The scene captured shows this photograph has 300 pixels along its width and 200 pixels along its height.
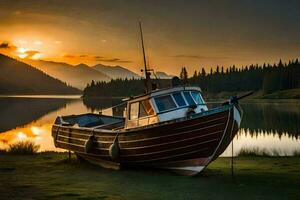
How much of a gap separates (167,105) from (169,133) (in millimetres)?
1597

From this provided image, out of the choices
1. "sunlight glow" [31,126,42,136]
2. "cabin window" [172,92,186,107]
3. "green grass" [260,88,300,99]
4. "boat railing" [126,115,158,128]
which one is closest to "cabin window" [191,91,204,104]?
"cabin window" [172,92,186,107]

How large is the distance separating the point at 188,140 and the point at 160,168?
2.13m

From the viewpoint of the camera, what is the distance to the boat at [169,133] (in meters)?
16.6

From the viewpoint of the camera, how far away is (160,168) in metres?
18.2

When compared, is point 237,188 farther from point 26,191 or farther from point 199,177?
point 26,191

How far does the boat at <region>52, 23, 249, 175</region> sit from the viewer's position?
16.6 meters

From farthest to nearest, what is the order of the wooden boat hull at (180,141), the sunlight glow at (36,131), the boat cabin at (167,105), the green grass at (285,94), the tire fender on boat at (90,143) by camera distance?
1. the green grass at (285,94)
2. the sunlight glow at (36,131)
3. the tire fender on boat at (90,143)
4. the boat cabin at (167,105)
5. the wooden boat hull at (180,141)

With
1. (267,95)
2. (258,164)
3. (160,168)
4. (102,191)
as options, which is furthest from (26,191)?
(267,95)

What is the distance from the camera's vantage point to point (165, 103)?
716 inches

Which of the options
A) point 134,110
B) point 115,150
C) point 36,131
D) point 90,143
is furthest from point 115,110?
point 115,150

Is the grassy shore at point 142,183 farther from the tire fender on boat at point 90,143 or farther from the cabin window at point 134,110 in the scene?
the cabin window at point 134,110

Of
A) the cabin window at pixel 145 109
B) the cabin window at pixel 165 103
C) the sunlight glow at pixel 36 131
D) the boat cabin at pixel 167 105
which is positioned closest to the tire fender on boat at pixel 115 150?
the boat cabin at pixel 167 105

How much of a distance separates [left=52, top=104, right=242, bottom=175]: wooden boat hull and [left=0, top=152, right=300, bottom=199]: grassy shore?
512 mm

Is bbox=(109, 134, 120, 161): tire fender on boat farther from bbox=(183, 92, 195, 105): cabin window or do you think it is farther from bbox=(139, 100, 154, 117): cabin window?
bbox=(183, 92, 195, 105): cabin window
